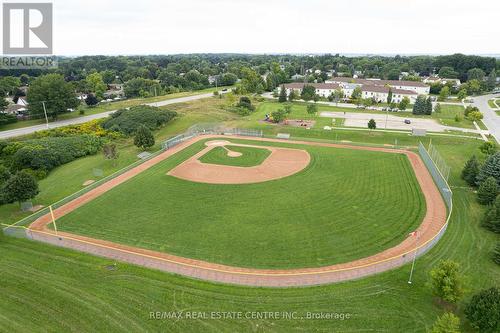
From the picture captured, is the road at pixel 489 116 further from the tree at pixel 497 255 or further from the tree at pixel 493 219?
the tree at pixel 497 255

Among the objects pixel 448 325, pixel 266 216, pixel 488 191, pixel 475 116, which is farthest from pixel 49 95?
pixel 475 116

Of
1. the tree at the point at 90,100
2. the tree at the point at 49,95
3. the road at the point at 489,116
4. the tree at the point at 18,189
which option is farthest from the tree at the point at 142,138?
the road at the point at 489,116

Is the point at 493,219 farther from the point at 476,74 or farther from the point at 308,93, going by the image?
the point at 476,74

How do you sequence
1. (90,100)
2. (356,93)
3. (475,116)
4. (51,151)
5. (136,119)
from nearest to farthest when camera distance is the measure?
(51,151) → (136,119) → (475,116) → (90,100) → (356,93)

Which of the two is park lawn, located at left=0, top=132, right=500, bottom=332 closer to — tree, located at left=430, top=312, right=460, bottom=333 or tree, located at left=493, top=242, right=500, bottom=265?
tree, located at left=493, top=242, right=500, bottom=265

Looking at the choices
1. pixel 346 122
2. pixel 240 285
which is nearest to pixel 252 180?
pixel 240 285

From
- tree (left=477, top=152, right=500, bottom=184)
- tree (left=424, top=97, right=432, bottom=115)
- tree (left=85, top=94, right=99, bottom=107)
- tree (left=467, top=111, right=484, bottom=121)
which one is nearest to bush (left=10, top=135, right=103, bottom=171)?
tree (left=85, top=94, right=99, bottom=107)

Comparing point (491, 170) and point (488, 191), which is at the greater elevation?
point (491, 170)
